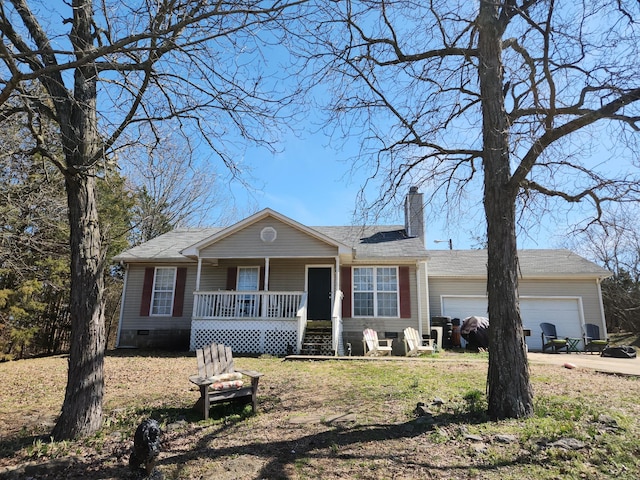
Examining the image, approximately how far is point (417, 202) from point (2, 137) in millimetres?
13605

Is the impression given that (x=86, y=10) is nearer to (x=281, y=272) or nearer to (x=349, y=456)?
(x=349, y=456)

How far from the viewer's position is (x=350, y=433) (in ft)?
15.0

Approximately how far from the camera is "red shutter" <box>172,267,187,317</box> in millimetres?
14633

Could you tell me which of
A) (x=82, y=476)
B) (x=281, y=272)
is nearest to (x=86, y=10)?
(x=82, y=476)

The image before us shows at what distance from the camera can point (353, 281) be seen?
14383mm

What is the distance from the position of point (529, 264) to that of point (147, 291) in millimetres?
15832

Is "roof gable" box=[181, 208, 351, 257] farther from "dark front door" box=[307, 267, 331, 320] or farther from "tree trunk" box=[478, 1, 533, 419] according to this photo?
"tree trunk" box=[478, 1, 533, 419]

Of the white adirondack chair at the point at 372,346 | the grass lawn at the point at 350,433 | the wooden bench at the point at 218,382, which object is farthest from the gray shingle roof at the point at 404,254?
the wooden bench at the point at 218,382

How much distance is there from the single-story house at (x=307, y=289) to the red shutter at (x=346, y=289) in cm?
4

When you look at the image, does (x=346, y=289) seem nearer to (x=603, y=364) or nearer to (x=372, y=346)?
(x=372, y=346)

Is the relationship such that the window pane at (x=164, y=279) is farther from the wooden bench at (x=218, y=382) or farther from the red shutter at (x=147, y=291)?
the wooden bench at (x=218, y=382)

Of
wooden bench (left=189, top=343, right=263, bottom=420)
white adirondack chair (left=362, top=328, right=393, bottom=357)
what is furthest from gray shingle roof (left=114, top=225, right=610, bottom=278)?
wooden bench (left=189, top=343, right=263, bottom=420)

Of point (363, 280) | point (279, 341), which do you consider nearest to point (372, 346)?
point (363, 280)

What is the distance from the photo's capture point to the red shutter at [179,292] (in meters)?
14.6
